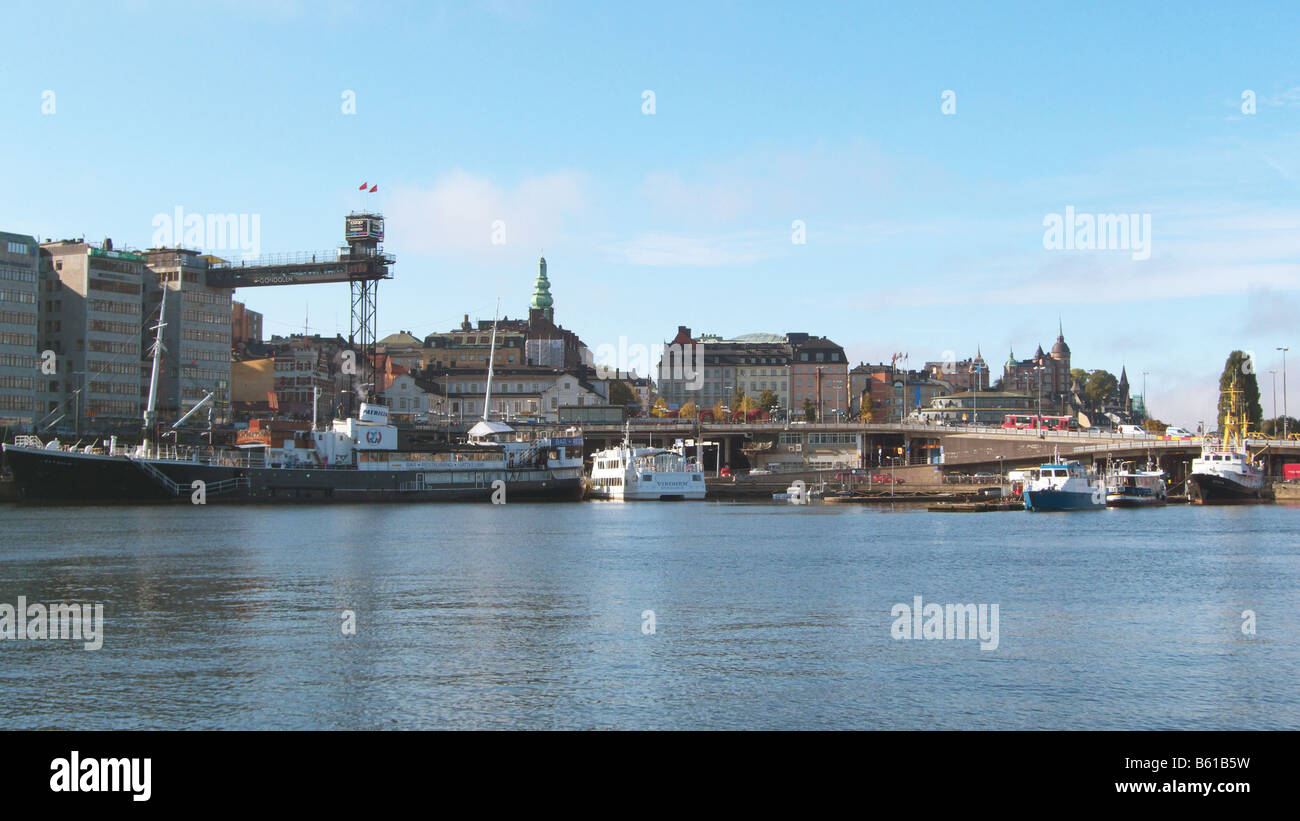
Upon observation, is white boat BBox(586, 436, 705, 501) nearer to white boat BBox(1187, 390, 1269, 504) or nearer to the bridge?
the bridge

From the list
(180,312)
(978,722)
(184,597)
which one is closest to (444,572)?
(184,597)

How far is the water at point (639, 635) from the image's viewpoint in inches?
1053

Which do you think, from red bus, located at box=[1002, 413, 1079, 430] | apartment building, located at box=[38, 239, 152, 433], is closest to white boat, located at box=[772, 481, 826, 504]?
red bus, located at box=[1002, 413, 1079, 430]

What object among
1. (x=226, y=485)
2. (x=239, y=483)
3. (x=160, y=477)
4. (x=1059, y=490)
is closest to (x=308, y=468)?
(x=239, y=483)

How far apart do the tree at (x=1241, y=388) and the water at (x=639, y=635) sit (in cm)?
10761

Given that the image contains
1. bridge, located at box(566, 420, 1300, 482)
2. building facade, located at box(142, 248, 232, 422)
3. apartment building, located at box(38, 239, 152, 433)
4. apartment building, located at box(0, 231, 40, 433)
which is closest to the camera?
apartment building, located at box(0, 231, 40, 433)

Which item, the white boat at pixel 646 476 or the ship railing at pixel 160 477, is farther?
the white boat at pixel 646 476

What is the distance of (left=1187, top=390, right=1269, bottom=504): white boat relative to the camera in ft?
400

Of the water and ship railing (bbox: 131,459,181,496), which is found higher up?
ship railing (bbox: 131,459,181,496)

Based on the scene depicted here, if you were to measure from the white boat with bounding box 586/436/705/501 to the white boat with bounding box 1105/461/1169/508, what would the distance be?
42.3 metres

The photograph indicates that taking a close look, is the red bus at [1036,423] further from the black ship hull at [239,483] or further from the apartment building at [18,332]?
the apartment building at [18,332]

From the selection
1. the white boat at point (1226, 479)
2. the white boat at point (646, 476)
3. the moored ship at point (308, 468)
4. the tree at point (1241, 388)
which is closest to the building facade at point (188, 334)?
the moored ship at point (308, 468)
